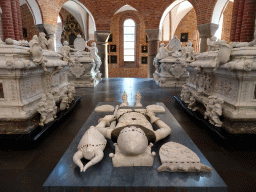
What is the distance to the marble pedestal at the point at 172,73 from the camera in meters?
7.19

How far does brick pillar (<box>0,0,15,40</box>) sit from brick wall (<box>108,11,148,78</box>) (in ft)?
37.6

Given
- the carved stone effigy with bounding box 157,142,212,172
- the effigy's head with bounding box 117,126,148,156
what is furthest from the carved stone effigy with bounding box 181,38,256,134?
the effigy's head with bounding box 117,126,148,156

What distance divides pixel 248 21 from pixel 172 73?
2979 mm

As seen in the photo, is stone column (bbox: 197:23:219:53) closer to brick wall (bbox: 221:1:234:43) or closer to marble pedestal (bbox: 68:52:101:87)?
brick wall (bbox: 221:1:234:43)

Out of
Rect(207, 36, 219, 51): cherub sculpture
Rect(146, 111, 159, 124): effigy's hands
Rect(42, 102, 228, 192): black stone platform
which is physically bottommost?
Rect(42, 102, 228, 192): black stone platform

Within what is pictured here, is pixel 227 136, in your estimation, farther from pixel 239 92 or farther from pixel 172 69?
pixel 172 69

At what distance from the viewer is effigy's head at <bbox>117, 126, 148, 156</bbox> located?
4.99 feet

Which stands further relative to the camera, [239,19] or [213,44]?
[239,19]

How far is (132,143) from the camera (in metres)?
1.52

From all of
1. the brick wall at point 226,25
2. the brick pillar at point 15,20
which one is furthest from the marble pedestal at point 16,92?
the brick wall at point 226,25

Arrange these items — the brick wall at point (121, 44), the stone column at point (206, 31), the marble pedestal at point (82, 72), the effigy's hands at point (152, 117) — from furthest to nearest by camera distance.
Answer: the brick wall at point (121, 44) → the stone column at point (206, 31) → the marble pedestal at point (82, 72) → the effigy's hands at point (152, 117)

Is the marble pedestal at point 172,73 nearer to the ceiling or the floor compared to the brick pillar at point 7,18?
nearer to the floor

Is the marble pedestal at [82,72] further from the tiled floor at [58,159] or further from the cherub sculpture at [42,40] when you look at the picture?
Answer: the tiled floor at [58,159]

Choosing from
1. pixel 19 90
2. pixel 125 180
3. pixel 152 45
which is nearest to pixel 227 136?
pixel 125 180
